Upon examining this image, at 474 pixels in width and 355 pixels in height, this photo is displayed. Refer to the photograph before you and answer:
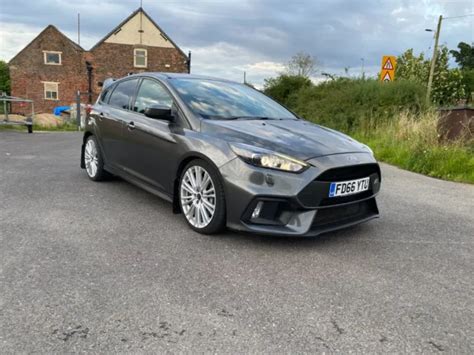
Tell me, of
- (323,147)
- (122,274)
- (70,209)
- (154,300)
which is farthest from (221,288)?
(70,209)

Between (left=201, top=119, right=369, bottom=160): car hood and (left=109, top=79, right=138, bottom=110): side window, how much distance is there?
166 centimetres

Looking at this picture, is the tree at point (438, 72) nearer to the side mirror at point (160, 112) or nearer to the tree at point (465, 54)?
the side mirror at point (160, 112)

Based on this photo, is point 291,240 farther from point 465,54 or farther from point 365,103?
point 465,54

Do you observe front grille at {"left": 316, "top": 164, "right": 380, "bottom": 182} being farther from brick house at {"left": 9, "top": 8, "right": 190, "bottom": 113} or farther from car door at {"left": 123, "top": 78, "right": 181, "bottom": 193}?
brick house at {"left": 9, "top": 8, "right": 190, "bottom": 113}

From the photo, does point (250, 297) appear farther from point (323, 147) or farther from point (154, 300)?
point (323, 147)

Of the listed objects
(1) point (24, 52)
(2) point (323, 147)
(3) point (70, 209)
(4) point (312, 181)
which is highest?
(1) point (24, 52)

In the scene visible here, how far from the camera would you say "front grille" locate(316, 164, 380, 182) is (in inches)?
132

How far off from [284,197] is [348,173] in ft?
2.21

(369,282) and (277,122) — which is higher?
(277,122)

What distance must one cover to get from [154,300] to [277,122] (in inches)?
94.7

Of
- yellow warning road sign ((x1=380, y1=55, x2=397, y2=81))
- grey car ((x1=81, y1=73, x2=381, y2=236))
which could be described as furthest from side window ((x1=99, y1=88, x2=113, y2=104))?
yellow warning road sign ((x1=380, y1=55, x2=397, y2=81))

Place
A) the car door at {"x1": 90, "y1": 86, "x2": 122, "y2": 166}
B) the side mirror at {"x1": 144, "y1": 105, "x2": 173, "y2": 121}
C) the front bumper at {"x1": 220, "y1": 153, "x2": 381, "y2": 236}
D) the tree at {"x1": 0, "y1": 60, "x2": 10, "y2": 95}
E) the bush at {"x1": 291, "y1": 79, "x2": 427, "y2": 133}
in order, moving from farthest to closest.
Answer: the tree at {"x1": 0, "y1": 60, "x2": 10, "y2": 95}, the bush at {"x1": 291, "y1": 79, "x2": 427, "y2": 133}, the car door at {"x1": 90, "y1": 86, "x2": 122, "y2": 166}, the side mirror at {"x1": 144, "y1": 105, "x2": 173, "y2": 121}, the front bumper at {"x1": 220, "y1": 153, "x2": 381, "y2": 236}

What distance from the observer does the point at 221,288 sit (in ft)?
9.21

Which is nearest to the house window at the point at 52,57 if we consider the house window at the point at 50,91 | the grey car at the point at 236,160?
the house window at the point at 50,91
